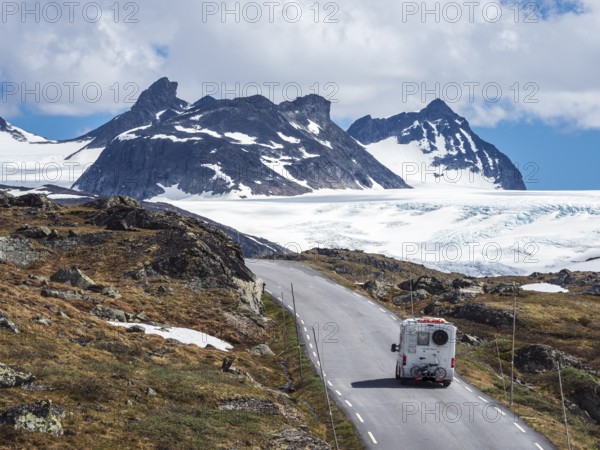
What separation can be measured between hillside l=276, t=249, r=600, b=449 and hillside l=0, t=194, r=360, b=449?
37.4 ft

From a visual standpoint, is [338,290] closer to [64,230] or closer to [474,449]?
[64,230]

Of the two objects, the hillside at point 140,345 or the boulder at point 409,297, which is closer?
the hillside at point 140,345

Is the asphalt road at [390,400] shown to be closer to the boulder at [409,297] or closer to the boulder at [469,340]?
the boulder at [469,340]

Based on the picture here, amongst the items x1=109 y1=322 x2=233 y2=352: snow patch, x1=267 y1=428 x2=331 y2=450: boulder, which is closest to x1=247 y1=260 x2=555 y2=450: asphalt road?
x1=267 y1=428 x2=331 y2=450: boulder

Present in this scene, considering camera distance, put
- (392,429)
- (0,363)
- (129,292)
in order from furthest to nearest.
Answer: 1. (129,292)
2. (392,429)
3. (0,363)

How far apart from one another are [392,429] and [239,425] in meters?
7.44

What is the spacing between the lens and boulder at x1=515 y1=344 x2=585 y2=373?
2080 inches

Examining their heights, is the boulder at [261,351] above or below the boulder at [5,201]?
below

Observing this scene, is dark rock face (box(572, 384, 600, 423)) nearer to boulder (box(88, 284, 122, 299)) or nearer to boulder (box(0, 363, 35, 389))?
boulder (box(88, 284, 122, 299))

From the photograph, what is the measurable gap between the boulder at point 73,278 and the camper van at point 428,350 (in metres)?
26.1

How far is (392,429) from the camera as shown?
1218 inches

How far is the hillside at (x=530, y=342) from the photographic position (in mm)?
38688

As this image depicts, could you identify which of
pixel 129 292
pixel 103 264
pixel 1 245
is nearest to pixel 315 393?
pixel 129 292

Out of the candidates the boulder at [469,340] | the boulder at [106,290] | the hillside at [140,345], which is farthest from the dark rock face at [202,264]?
the boulder at [469,340]
